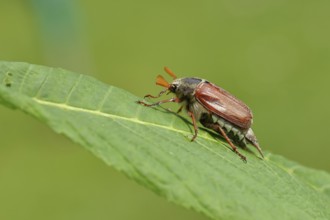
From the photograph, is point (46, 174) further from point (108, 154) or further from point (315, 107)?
point (108, 154)

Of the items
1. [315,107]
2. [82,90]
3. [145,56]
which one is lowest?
[145,56]

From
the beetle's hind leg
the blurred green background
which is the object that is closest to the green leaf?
the beetle's hind leg

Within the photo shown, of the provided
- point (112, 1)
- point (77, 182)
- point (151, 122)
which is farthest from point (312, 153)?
point (151, 122)

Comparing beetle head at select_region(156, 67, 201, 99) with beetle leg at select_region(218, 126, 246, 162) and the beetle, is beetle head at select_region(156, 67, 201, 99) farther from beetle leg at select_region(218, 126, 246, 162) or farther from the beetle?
beetle leg at select_region(218, 126, 246, 162)

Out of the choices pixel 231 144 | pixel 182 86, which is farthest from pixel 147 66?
pixel 231 144

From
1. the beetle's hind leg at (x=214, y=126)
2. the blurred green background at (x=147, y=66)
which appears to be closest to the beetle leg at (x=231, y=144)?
the beetle's hind leg at (x=214, y=126)

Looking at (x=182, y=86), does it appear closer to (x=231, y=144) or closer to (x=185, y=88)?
(x=185, y=88)

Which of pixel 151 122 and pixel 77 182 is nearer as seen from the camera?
pixel 151 122
